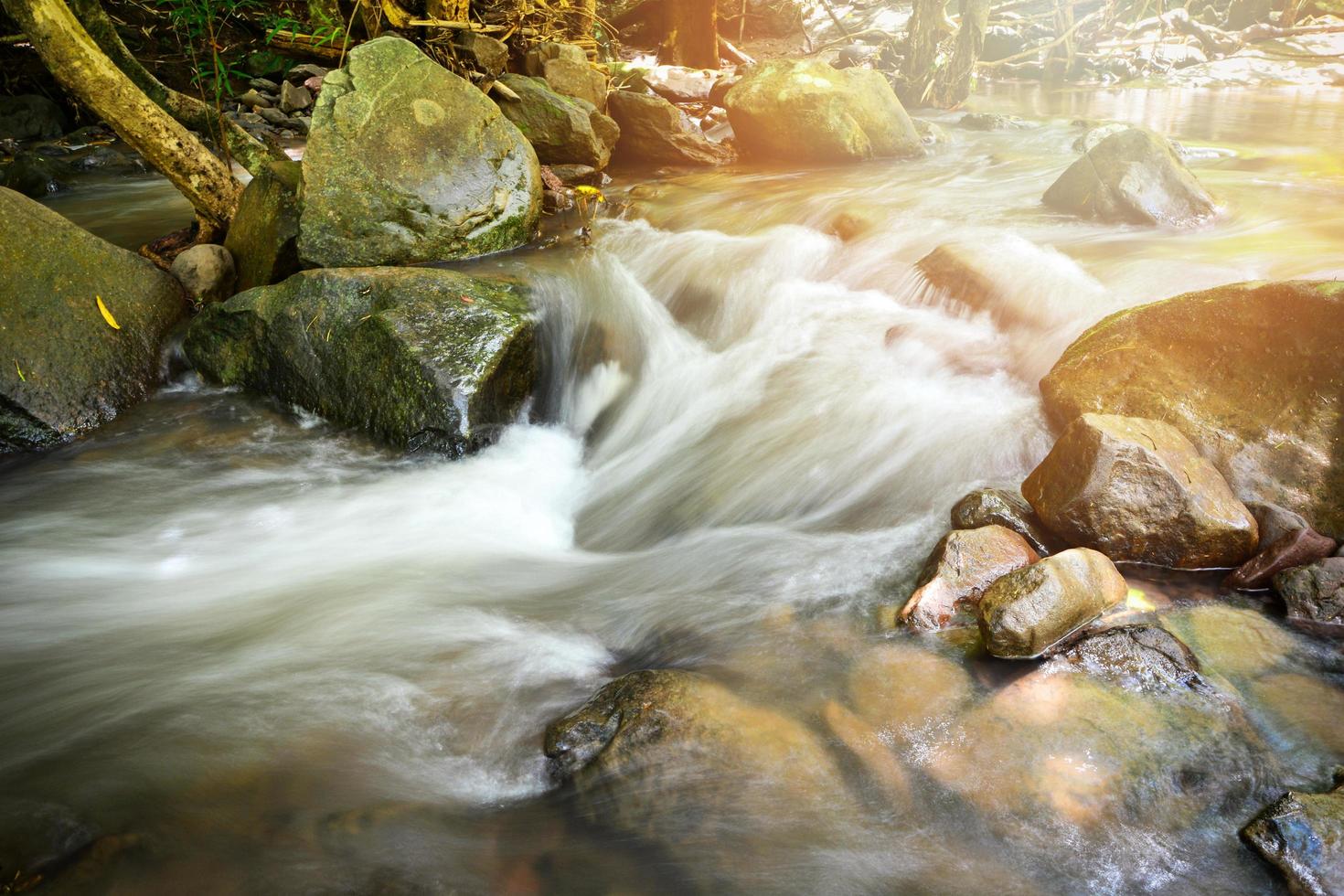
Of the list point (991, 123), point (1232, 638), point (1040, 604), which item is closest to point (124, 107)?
point (1040, 604)

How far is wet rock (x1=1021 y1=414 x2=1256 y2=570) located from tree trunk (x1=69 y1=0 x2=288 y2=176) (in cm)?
588

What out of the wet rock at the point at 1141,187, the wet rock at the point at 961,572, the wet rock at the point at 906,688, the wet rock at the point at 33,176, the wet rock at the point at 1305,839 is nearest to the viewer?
the wet rock at the point at 1305,839

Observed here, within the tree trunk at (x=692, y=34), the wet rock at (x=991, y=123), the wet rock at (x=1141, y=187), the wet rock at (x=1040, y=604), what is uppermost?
the tree trunk at (x=692, y=34)

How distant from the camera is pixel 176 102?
21.0ft

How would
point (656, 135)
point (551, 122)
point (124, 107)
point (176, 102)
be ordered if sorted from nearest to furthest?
point (124, 107) < point (176, 102) < point (551, 122) < point (656, 135)

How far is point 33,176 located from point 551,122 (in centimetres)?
643

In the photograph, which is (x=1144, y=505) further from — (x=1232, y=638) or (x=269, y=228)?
(x=269, y=228)

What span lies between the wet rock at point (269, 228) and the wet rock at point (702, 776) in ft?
14.6

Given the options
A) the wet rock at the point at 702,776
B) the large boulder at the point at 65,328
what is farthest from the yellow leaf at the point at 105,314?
the wet rock at the point at 702,776

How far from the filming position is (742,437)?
4848 millimetres

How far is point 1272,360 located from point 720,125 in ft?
28.5

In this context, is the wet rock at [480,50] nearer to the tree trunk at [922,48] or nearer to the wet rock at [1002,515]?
the wet rock at [1002,515]

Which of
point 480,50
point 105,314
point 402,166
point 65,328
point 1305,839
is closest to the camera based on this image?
point 1305,839

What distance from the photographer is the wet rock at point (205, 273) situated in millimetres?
5855
